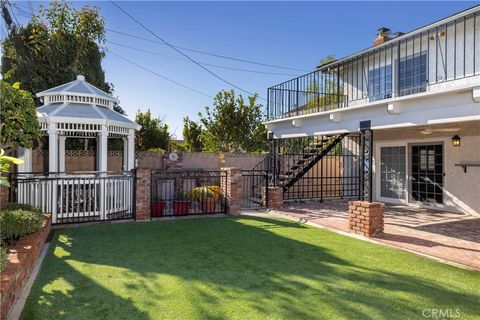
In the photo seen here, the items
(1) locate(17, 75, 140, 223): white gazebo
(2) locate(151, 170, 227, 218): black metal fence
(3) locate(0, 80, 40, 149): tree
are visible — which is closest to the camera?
(3) locate(0, 80, 40, 149): tree

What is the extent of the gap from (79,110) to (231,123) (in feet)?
33.8

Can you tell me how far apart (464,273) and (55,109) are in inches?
375

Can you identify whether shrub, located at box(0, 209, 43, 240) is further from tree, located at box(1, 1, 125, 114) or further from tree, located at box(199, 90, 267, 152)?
tree, located at box(199, 90, 267, 152)

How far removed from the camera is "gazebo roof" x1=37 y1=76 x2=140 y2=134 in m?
8.28

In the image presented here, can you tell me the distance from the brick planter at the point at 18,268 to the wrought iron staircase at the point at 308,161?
8552mm

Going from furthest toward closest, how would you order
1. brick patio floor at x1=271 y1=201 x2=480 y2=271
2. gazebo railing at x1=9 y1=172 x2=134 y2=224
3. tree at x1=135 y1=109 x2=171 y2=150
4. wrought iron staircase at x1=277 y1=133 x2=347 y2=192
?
tree at x1=135 y1=109 x2=171 y2=150
wrought iron staircase at x1=277 y1=133 x2=347 y2=192
gazebo railing at x1=9 y1=172 x2=134 y2=224
brick patio floor at x1=271 y1=201 x2=480 y2=271

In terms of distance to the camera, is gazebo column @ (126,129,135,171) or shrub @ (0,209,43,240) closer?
shrub @ (0,209,43,240)

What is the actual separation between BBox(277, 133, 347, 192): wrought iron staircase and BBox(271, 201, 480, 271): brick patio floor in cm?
103

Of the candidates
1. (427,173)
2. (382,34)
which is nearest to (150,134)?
(382,34)

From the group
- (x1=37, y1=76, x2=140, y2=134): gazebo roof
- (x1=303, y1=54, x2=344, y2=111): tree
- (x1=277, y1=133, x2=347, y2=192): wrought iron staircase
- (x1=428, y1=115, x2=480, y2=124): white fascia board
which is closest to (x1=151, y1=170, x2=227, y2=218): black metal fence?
(x1=37, y1=76, x2=140, y2=134): gazebo roof

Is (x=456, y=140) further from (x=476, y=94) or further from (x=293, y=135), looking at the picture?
(x=476, y=94)

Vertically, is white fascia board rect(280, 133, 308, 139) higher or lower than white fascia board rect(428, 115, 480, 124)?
higher

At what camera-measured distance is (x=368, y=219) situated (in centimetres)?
699

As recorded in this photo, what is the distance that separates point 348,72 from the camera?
12.8 m
